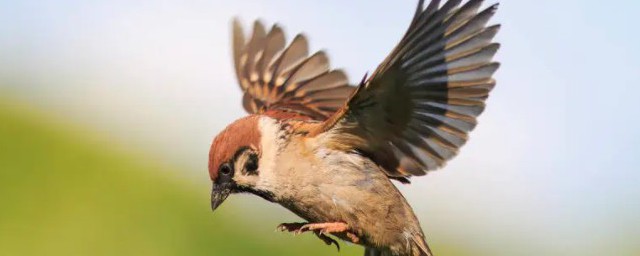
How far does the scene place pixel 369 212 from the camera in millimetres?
4562

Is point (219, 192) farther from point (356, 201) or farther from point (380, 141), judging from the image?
point (380, 141)

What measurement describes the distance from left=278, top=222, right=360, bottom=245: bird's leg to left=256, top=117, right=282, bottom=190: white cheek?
0.80 feet

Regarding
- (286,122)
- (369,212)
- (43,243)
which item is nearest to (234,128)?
(286,122)

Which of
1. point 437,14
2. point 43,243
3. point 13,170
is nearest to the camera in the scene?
point 437,14

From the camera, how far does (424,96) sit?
4547mm

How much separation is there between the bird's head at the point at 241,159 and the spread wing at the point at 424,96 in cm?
22

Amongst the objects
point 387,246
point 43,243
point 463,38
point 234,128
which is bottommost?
point 43,243

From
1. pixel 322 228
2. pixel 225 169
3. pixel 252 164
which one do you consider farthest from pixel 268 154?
pixel 322 228

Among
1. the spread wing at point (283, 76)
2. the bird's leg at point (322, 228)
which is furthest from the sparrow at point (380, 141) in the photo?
the spread wing at point (283, 76)

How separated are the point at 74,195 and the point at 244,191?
14.5ft

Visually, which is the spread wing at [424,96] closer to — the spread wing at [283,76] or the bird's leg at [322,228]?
→ the bird's leg at [322,228]

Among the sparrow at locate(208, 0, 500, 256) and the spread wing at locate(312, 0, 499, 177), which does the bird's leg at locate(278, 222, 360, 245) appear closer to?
the sparrow at locate(208, 0, 500, 256)

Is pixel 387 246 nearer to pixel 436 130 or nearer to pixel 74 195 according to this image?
pixel 436 130

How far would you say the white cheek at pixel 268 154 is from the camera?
445 centimetres
